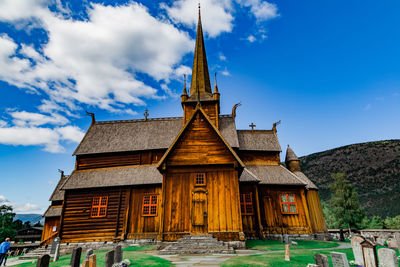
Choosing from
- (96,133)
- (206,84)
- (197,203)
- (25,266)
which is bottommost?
(25,266)

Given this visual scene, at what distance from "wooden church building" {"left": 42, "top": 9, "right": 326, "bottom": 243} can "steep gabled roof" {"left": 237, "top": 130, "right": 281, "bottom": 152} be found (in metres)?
0.11

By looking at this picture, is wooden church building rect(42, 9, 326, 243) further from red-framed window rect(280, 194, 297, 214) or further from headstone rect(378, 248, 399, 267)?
headstone rect(378, 248, 399, 267)

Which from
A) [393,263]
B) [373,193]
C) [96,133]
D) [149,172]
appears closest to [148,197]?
[149,172]

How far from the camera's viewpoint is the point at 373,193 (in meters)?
57.4

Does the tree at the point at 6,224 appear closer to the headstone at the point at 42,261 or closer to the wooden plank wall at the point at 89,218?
the wooden plank wall at the point at 89,218

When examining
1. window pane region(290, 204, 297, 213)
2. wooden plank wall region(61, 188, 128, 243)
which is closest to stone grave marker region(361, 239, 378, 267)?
window pane region(290, 204, 297, 213)

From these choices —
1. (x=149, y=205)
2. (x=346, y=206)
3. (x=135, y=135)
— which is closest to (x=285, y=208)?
(x=149, y=205)

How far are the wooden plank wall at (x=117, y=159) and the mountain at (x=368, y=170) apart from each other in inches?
2155

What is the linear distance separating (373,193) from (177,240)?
6531 cm

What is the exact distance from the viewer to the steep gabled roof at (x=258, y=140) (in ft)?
77.6

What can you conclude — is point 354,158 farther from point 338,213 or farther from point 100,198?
point 100,198

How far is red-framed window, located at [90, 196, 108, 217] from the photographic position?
20.0m

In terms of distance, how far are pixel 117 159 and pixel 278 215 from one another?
16984mm

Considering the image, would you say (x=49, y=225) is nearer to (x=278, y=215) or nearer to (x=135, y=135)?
(x=135, y=135)
